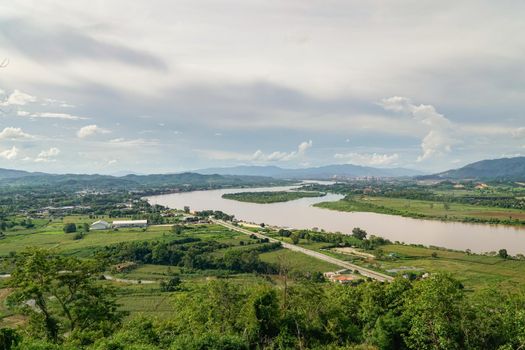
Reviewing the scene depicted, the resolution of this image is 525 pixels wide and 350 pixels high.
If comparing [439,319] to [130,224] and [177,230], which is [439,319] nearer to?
[177,230]

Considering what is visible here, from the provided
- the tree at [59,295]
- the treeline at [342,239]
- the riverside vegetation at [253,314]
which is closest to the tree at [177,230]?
the treeline at [342,239]

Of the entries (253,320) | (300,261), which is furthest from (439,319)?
(300,261)

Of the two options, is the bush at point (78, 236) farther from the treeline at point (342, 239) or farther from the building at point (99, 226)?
the treeline at point (342, 239)

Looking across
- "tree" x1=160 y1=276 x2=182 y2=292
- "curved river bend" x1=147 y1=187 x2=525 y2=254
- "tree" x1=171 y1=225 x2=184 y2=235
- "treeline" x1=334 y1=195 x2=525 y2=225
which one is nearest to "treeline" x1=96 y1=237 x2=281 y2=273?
"tree" x1=160 y1=276 x2=182 y2=292

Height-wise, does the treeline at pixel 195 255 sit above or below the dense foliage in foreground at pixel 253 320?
below

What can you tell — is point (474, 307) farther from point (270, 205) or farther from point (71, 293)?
point (270, 205)

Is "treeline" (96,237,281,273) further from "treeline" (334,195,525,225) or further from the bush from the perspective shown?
"treeline" (334,195,525,225)
